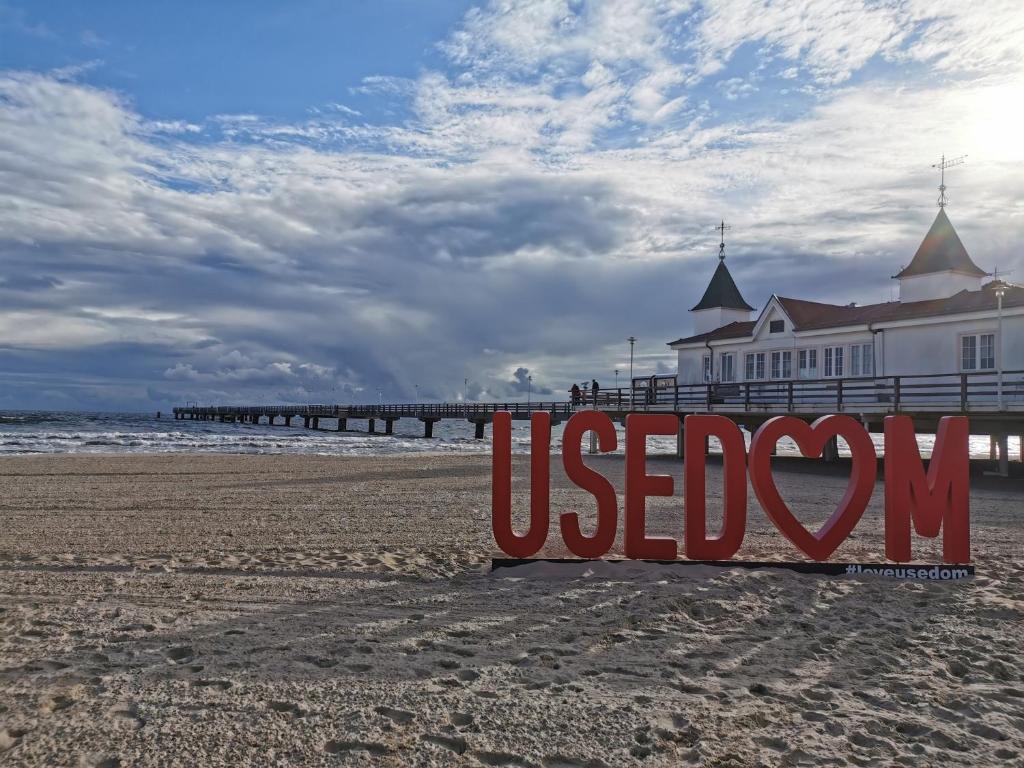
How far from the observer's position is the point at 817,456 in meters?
8.83

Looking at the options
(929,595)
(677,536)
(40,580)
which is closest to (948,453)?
(929,595)

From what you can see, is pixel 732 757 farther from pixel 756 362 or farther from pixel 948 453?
pixel 756 362

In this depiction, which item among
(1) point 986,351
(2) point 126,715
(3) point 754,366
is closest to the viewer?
(2) point 126,715

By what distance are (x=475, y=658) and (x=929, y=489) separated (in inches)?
237

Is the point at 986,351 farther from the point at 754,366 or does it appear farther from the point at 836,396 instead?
the point at 754,366

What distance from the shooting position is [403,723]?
458 cm

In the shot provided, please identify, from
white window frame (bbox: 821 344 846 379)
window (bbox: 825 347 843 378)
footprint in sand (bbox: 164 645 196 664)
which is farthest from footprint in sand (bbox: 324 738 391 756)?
window (bbox: 825 347 843 378)

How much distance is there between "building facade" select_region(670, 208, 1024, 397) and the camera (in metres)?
24.1

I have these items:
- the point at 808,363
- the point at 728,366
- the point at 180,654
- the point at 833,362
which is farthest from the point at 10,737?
the point at 728,366

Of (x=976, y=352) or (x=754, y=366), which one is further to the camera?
(x=754, y=366)

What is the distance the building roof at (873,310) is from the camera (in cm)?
2409

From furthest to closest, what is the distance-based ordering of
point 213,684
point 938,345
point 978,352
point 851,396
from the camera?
1. point 938,345
2. point 851,396
3. point 978,352
4. point 213,684

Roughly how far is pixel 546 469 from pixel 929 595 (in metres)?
4.20

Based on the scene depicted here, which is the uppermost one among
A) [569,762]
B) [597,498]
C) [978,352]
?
[978,352]
